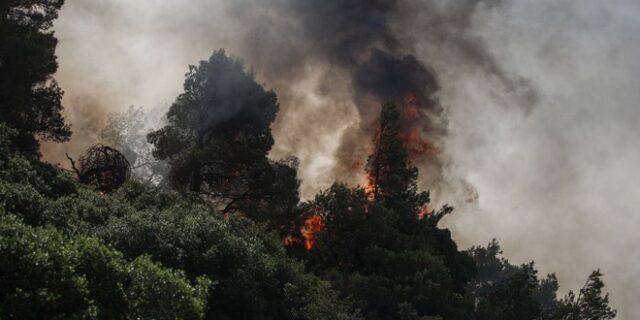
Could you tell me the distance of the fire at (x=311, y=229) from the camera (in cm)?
4586

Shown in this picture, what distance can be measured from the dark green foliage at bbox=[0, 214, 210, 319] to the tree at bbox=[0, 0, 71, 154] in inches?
745

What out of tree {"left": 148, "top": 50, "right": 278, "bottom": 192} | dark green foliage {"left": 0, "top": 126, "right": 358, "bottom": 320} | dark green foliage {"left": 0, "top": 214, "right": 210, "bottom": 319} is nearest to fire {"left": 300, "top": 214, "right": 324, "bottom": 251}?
tree {"left": 148, "top": 50, "right": 278, "bottom": 192}

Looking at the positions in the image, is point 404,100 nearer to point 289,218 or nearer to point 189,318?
point 289,218

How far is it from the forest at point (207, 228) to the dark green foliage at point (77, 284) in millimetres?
41

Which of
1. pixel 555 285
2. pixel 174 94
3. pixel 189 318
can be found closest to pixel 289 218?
pixel 189 318

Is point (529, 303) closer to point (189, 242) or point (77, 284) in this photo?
point (189, 242)

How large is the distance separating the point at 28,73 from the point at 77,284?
22.8m

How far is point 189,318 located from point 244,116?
2468cm

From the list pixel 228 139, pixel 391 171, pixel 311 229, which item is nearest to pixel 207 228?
pixel 228 139

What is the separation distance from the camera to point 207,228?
27.4 m

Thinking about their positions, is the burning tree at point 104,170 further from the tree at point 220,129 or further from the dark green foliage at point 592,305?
the dark green foliage at point 592,305

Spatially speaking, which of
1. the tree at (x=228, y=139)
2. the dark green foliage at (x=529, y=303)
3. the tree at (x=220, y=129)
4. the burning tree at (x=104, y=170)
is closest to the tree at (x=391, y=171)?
the dark green foliage at (x=529, y=303)

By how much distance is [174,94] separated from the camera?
6944cm

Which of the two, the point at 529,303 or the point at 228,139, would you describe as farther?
the point at 529,303
